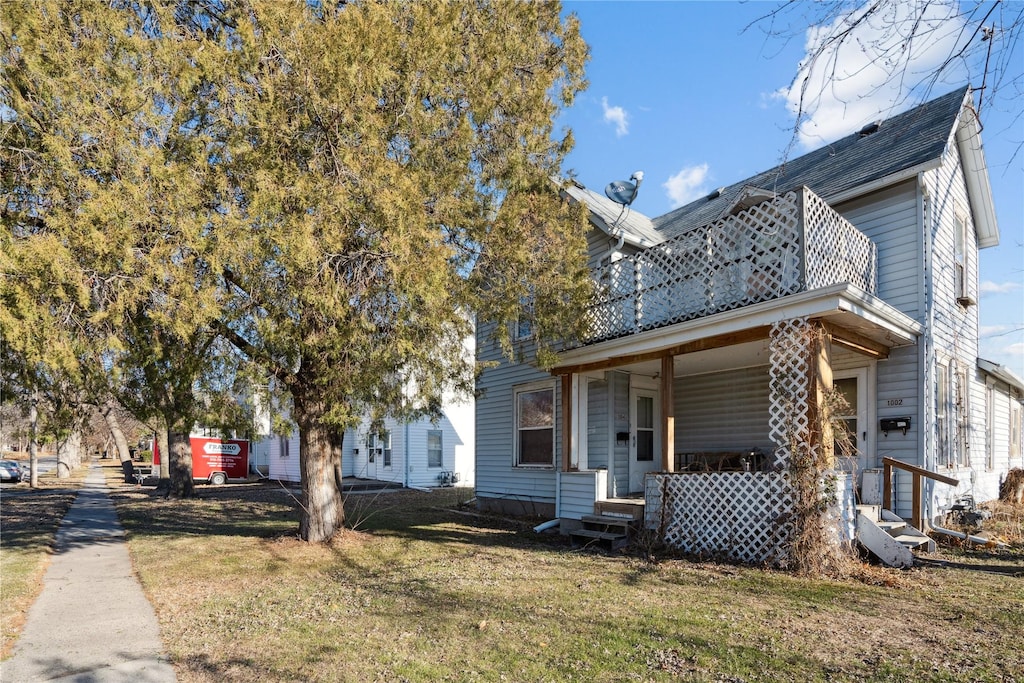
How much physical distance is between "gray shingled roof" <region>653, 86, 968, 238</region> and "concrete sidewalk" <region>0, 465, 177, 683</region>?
8.76 m

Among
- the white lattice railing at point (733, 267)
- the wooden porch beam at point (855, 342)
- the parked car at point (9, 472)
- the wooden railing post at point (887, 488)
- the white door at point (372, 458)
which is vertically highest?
the white lattice railing at point (733, 267)

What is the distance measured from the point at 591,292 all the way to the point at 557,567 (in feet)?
14.3

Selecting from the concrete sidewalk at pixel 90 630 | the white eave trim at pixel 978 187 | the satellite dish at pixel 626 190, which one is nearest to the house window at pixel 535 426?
the satellite dish at pixel 626 190

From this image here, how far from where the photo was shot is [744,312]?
26.6 ft

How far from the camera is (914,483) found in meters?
8.75

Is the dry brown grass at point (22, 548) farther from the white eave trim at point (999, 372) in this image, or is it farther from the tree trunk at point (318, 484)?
the white eave trim at point (999, 372)

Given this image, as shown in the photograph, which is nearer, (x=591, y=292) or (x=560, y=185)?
(x=560, y=185)

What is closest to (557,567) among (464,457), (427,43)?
(427,43)

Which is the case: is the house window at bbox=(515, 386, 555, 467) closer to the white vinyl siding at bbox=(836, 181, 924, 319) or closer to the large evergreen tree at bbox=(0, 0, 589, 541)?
the large evergreen tree at bbox=(0, 0, 589, 541)

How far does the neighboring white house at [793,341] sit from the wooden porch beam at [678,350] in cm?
3

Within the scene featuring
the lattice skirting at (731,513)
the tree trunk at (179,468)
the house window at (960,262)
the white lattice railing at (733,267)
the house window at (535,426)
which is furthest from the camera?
the tree trunk at (179,468)

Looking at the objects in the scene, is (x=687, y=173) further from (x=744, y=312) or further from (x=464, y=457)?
(x=464, y=457)

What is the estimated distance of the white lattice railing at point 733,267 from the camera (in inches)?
314

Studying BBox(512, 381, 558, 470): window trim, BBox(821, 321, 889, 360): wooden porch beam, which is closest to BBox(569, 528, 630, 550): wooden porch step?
BBox(512, 381, 558, 470): window trim
